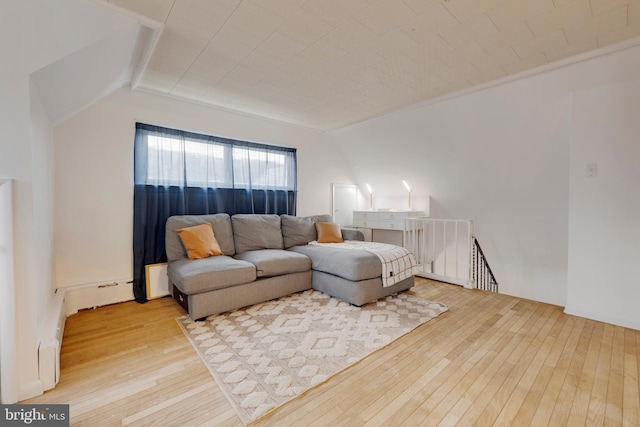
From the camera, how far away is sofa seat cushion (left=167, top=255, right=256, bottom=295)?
2414mm

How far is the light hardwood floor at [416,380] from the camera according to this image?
4.53 feet

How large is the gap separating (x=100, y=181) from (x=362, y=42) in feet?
9.58

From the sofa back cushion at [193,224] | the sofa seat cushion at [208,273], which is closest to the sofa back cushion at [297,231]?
the sofa back cushion at [193,224]

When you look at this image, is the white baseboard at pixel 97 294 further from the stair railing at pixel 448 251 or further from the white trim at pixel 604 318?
the white trim at pixel 604 318

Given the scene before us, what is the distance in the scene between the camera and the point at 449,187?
398cm

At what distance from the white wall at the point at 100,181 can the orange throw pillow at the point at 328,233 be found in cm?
210

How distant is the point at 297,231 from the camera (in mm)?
3939

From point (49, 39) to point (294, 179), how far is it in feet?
10.3

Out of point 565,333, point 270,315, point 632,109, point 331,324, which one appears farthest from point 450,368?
point 632,109

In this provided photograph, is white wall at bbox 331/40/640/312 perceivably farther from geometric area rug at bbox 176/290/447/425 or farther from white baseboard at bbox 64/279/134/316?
white baseboard at bbox 64/279/134/316

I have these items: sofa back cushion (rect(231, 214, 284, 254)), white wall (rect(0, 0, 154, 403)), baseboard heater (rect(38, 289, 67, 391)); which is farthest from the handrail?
white wall (rect(0, 0, 154, 403))

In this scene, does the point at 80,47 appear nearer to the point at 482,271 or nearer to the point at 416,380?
the point at 416,380

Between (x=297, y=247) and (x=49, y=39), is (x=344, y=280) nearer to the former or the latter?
(x=297, y=247)

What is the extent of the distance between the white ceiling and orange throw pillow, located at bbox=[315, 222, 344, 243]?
1769mm
